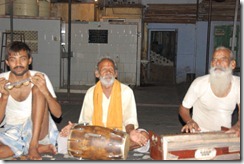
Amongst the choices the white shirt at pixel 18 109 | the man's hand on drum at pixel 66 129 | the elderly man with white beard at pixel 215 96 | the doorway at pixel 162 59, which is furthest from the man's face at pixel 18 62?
the doorway at pixel 162 59

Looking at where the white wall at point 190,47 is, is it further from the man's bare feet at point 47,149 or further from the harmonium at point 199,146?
the harmonium at point 199,146

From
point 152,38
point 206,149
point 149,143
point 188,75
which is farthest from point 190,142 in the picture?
point 152,38

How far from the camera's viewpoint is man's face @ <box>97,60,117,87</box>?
175 inches

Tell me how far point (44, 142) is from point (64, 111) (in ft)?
12.4

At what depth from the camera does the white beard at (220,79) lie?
416 cm

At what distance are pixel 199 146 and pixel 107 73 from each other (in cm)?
133

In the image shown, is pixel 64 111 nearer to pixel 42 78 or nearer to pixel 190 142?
pixel 42 78

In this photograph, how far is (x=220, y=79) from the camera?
164 inches

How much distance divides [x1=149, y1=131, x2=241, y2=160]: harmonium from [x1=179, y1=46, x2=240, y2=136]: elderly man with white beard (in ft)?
0.73

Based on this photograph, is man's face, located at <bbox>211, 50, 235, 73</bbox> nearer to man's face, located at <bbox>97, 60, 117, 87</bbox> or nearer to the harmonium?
the harmonium

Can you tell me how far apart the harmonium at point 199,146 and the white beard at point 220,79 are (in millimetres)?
496

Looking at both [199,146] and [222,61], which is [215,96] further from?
[199,146]

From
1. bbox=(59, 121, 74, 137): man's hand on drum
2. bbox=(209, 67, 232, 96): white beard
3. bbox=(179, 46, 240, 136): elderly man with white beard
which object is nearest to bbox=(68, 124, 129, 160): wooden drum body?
bbox=(59, 121, 74, 137): man's hand on drum

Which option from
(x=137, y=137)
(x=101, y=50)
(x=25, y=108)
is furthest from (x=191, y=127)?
(x=101, y=50)
